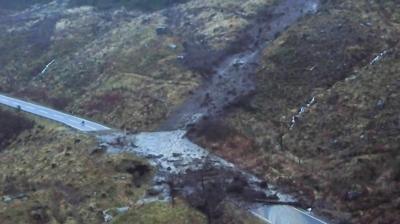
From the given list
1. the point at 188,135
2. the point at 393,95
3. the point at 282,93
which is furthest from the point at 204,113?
the point at 393,95

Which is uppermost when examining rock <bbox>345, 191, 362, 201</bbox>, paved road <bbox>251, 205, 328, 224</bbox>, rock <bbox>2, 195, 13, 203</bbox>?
rock <bbox>345, 191, 362, 201</bbox>

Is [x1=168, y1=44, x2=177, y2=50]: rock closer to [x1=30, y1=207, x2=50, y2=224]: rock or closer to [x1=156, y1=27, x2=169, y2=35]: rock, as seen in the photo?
[x1=156, y1=27, x2=169, y2=35]: rock

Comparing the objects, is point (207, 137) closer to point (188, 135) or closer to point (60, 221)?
point (188, 135)

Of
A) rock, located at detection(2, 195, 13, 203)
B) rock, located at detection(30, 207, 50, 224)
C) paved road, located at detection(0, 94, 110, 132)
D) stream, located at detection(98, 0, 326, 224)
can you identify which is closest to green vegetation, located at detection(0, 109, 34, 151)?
paved road, located at detection(0, 94, 110, 132)

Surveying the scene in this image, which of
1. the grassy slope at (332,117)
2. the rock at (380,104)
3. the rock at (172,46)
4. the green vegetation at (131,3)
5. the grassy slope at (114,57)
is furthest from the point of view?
the green vegetation at (131,3)

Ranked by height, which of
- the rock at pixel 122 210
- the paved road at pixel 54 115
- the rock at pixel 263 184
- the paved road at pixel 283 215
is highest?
the paved road at pixel 283 215

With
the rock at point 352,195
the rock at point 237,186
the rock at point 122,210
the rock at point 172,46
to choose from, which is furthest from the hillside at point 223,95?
the rock at point 237,186

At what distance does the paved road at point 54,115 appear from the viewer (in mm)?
77000

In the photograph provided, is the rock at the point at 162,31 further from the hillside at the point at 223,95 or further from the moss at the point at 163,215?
the moss at the point at 163,215

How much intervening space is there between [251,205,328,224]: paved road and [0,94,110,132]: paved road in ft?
105

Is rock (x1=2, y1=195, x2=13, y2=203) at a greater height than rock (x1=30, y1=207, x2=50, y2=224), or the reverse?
rock (x1=30, y1=207, x2=50, y2=224)

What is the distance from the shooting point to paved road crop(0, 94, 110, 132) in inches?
3031

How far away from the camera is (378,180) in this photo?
5022cm

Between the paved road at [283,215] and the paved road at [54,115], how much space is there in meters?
31.9
